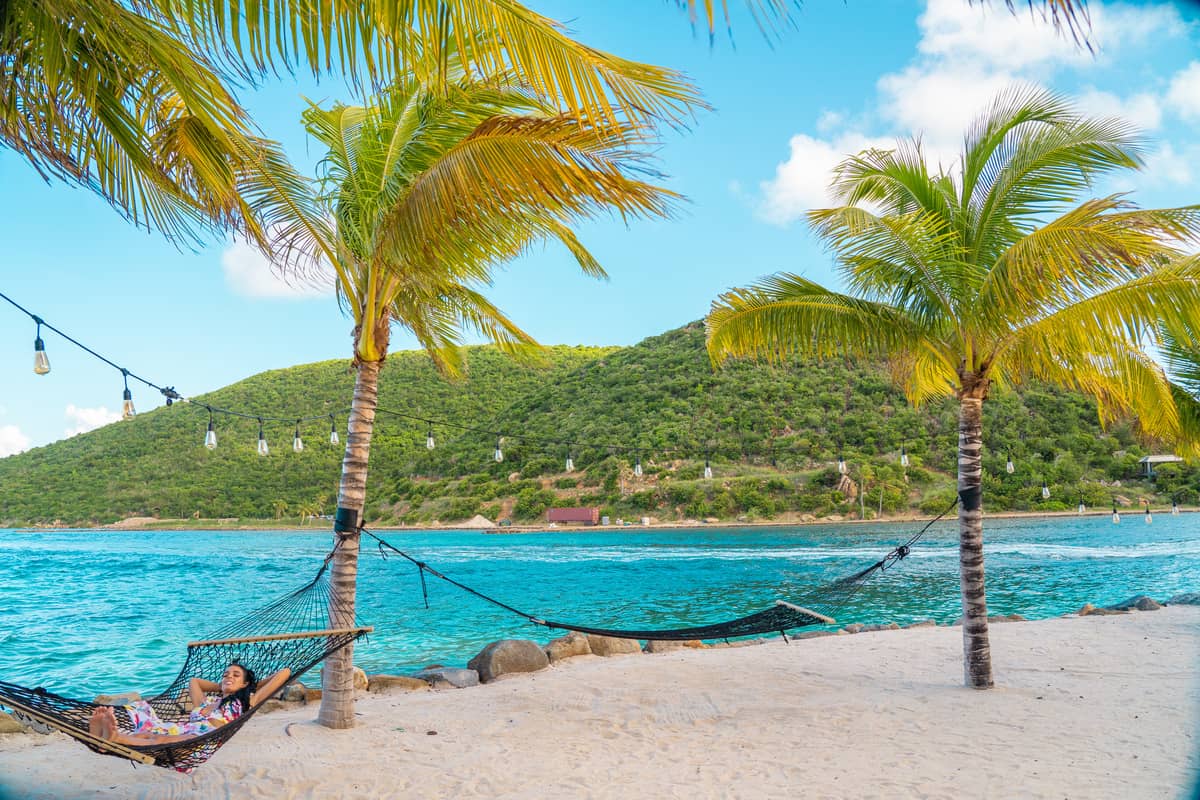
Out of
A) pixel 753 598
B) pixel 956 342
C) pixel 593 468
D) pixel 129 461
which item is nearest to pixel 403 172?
pixel 956 342

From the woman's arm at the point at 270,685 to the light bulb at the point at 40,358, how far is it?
1602 millimetres

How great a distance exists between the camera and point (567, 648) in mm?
6238

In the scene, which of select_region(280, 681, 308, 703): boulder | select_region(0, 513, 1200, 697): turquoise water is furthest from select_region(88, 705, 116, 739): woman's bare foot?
select_region(0, 513, 1200, 697): turquoise water

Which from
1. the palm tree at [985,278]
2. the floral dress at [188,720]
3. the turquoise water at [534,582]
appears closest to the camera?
the floral dress at [188,720]

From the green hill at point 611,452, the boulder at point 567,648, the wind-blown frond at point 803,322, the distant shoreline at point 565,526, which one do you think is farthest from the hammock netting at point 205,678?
the distant shoreline at point 565,526

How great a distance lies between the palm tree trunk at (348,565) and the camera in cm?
376

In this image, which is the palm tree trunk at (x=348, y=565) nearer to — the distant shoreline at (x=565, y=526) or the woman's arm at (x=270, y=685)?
the woman's arm at (x=270, y=685)

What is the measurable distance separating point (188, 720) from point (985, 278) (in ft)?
14.2

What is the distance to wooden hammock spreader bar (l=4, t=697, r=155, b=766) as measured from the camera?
2.29 m

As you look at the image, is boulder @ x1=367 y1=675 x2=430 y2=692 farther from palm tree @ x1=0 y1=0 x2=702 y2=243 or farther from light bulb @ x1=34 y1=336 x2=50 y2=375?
palm tree @ x1=0 y1=0 x2=702 y2=243

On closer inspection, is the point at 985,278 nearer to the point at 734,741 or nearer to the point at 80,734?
the point at 734,741

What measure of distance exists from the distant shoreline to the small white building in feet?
4.42

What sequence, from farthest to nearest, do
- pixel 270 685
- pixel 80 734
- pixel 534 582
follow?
pixel 534 582
pixel 270 685
pixel 80 734

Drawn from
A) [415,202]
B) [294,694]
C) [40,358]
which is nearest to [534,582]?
[294,694]
